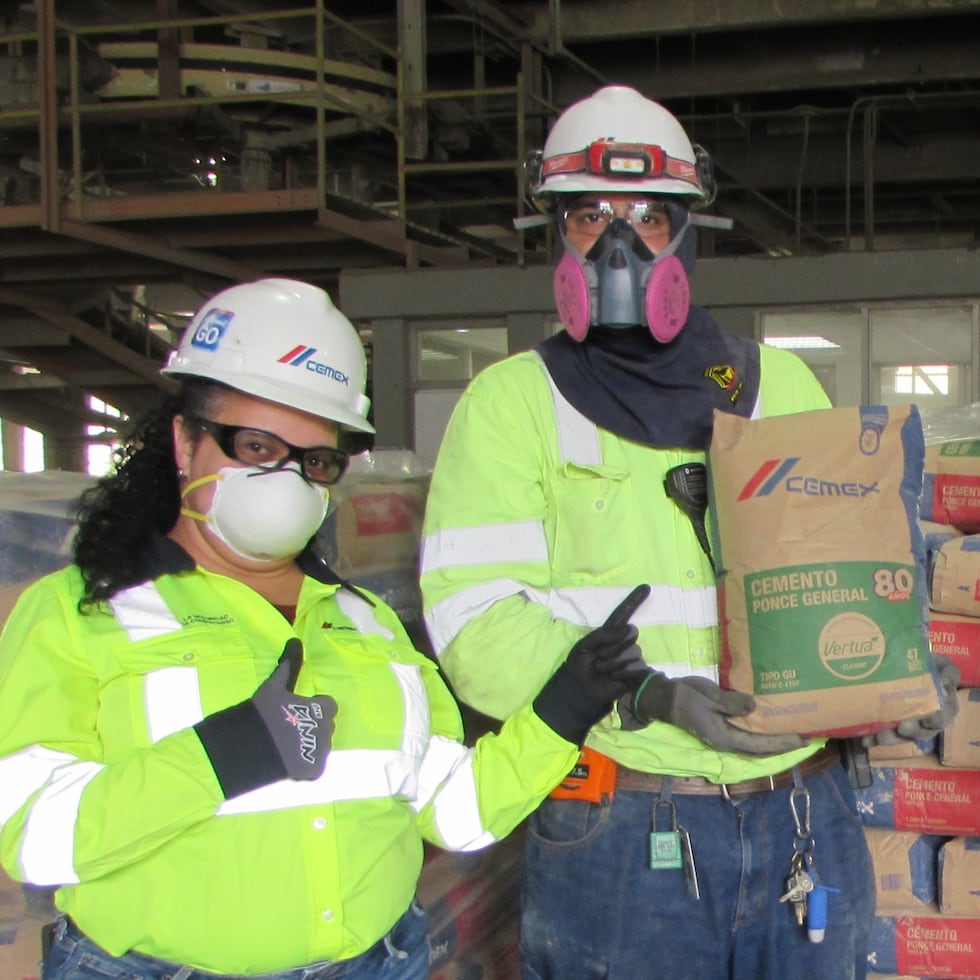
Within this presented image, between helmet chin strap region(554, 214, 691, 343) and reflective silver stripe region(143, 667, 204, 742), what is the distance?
2.90ft

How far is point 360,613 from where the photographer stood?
1.73 metres

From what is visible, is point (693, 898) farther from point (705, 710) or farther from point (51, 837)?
point (51, 837)

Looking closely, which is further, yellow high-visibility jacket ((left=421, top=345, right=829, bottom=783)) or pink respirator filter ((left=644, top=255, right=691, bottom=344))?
pink respirator filter ((left=644, top=255, right=691, bottom=344))

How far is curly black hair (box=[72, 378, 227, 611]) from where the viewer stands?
1478mm

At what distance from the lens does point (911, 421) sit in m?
1.69

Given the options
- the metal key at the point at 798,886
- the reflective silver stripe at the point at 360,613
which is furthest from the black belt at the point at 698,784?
the reflective silver stripe at the point at 360,613

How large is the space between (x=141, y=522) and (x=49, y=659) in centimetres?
28

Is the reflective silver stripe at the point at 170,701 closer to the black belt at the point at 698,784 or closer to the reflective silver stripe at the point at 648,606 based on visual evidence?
the reflective silver stripe at the point at 648,606

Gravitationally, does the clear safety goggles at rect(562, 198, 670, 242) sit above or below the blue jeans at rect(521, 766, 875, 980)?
above

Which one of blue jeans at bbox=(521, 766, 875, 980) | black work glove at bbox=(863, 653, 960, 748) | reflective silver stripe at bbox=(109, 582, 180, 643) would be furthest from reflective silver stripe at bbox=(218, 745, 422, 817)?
black work glove at bbox=(863, 653, 960, 748)

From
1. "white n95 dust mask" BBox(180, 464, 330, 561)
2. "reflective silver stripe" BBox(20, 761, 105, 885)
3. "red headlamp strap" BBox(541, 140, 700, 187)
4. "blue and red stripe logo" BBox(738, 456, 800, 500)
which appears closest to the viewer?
"reflective silver stripe" BBox(20, 761, 105, 885)

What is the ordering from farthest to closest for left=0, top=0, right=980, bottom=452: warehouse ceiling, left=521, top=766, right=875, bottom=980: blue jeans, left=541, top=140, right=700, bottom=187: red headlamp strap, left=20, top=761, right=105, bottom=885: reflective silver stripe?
1. left=0, top=0, right=980, bottom=452: warehouse ceiling
2. left=541, top=140, right=700, bottom=187: red headlamp strap
3. left=521, top=766, right=875, bottom=980: blue jeans
4. left=20, top=761, right=105, bottom=885: reflective silver stripe

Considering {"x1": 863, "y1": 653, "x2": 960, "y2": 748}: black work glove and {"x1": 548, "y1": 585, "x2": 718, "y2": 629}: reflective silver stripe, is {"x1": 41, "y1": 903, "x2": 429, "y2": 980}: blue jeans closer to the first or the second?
{"x1": 548, "y1": 585, "x2": 718, "y2": 629}: reflective silver stripe

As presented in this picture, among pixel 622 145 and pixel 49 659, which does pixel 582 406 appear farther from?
pixel 49 659
